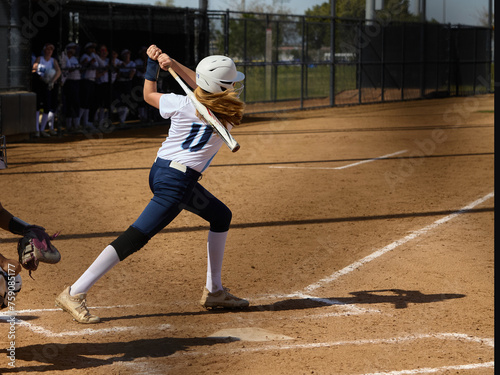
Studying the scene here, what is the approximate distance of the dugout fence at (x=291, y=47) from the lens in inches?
727

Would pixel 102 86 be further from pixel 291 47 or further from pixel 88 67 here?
pixel 291 47

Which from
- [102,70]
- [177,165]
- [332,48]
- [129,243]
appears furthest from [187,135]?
[332,48]

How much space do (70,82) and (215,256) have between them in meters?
12.4

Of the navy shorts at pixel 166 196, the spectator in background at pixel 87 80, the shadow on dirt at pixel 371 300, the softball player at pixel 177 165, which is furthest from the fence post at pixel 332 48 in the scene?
the navy shorts at pixel 166 196

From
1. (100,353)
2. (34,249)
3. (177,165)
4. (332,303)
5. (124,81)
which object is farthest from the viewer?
(124,81)

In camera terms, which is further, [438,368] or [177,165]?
[177,165]

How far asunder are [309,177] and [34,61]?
858 centimetres

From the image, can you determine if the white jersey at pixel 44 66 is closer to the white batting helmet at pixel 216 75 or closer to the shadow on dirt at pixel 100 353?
the white batting helmet at pixel 216 75

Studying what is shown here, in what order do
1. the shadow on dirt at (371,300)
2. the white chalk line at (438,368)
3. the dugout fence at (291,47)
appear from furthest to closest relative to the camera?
the dugout fence at (291,47) → the shadow on dirt at (371,300) → the white chalk line at (438,368)

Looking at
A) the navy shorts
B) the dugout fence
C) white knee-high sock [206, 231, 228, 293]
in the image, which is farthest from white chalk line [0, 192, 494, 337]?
the dugout fence

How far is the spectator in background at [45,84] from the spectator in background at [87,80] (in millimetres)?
948

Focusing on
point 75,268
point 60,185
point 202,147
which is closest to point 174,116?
point 202,147

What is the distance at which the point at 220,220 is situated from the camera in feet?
16.9

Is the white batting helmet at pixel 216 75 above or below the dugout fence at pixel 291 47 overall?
below
